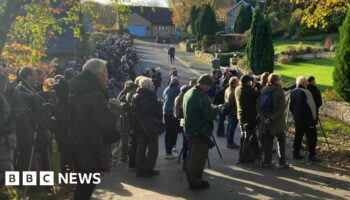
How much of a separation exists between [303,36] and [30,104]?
3991 cm

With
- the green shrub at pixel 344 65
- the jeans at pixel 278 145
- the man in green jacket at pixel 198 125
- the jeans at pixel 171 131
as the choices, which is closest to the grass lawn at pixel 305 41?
the green shrub at pixel 344 65

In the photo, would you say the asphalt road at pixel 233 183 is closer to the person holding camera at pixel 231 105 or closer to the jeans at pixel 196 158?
the jeans at pixel 196 158

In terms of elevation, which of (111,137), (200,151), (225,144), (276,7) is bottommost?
(225,144)

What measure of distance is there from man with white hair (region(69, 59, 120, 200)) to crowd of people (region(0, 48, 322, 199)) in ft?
0.04

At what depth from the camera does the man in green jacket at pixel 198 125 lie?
8.13 m

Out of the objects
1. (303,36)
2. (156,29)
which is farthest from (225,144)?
(156,29)

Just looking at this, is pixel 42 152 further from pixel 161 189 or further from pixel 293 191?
pixel 293 191

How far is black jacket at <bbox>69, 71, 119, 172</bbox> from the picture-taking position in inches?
224

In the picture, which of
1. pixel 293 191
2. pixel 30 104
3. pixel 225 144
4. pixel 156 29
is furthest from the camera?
pixel 156 29

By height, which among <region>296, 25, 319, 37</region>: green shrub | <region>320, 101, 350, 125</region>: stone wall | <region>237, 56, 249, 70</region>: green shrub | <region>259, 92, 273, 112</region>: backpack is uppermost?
<region>296, 25, 319, 37</region>: green shrub

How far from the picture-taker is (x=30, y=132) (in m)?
7.48

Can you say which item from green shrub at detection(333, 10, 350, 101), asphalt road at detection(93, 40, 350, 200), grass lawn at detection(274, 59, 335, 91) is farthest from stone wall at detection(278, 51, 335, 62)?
asphalt road at detection(93, 40, 350, 200)

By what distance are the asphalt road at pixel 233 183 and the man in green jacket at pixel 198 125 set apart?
1.21 ft

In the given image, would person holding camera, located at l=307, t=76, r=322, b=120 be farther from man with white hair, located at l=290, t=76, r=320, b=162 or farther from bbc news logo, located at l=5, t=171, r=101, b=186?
bbc news logo, located at l=5, t=171, r=101, b=186
